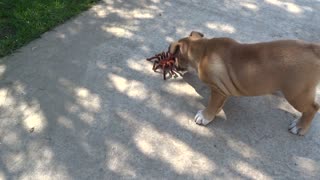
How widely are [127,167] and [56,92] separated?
1296mm

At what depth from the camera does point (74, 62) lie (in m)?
4.84

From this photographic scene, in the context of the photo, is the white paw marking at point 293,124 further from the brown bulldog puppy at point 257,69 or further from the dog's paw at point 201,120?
the dog's paw at point 201,120

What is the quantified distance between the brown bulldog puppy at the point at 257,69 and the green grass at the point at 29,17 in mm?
2080

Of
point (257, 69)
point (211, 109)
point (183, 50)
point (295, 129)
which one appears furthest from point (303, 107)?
point (183, 50)

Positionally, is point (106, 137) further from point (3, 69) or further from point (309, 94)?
point (309, 94)

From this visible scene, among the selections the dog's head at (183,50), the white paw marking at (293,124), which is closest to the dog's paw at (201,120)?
the dog's head at (183,50)

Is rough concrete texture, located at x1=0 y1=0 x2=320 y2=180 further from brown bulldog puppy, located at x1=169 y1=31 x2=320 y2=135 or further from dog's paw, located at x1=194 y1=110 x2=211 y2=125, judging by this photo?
brown bulldog puppy, located at x1=169 y1=31 x2=320 y2=135

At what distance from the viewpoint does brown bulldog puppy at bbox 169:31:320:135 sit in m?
3.42

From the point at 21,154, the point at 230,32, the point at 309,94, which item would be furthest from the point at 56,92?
the point at 309,94

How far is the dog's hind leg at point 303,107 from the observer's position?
3.55 m

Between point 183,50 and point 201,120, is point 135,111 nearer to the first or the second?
point 201,120

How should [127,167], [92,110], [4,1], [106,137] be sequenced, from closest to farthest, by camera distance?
[127,167]
[106,137]
[92,110]
[4,1]

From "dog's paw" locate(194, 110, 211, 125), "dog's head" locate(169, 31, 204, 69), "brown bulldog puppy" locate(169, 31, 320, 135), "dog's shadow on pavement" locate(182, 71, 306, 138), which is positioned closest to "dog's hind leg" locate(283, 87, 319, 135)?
"brown bulldog puppy" locate(169, 31, 320, 135)

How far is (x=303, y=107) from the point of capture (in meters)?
3.68
